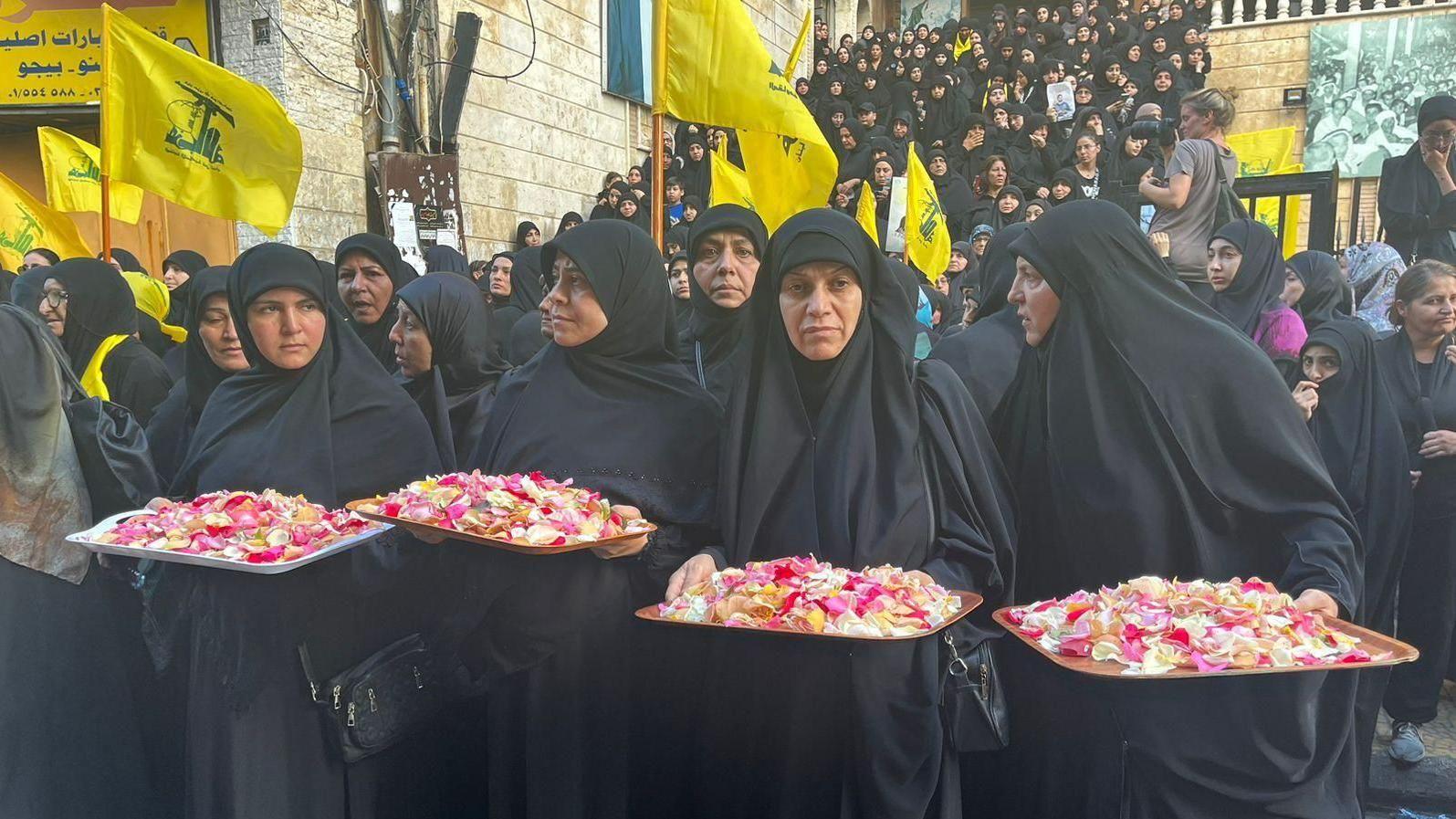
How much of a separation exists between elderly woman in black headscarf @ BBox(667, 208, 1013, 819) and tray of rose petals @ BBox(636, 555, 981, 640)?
0.13 metres

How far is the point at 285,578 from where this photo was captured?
2.32 metres

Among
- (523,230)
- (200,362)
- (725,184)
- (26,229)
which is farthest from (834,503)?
(523,230)

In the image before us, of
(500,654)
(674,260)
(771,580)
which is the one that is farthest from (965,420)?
(674,260)

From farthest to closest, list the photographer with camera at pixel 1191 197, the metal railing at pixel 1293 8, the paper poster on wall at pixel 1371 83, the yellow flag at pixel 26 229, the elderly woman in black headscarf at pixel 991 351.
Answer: the metal railing at pixel 1293 8 → the paper poster on wall at pixel 1371 83 → the yellow flag at pixel 26 229 → the photographer with camera at pixel 1191 197 → the elderly woman in black headscarf at pixel 991 351

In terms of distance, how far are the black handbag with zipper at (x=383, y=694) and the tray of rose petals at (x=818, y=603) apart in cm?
86

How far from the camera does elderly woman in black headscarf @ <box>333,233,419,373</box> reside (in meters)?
3.99

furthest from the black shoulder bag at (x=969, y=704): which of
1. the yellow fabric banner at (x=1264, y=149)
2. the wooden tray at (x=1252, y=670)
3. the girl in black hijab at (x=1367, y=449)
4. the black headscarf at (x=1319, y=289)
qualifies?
the yellow fabric banner at (x=1264, y=149)

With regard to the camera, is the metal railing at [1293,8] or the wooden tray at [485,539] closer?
the wooden tray at [485,539]

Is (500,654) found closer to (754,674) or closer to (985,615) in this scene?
(754,674)

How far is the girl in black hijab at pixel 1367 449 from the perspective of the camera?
356 cm

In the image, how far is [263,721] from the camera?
7.54ft

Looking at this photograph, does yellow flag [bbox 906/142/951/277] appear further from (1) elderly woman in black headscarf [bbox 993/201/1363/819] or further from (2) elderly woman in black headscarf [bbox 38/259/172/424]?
(2) elderly woman in black headscarf [bbox 38/259/172/424]

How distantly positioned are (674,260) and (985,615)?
138 inches

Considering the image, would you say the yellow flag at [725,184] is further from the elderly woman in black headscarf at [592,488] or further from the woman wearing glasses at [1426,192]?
the woman wearing glasses at [1426,192]
